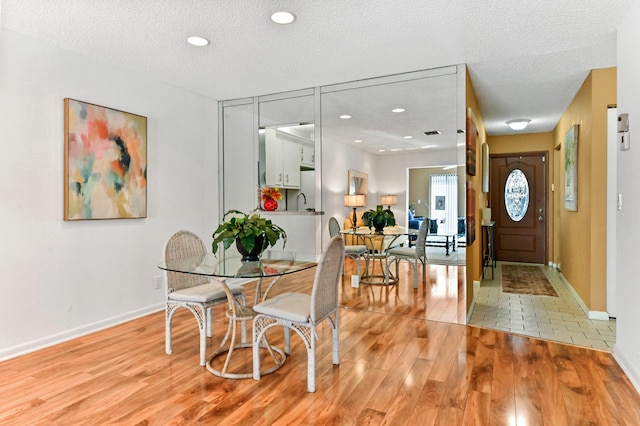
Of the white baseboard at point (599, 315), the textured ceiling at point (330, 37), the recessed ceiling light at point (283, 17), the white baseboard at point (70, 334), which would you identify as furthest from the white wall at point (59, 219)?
the white baseboard at point (599, 315)

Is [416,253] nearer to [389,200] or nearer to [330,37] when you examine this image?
[389,200]

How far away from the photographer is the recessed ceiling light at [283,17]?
2650 millimetres

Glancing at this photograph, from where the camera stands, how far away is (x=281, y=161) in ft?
15.5

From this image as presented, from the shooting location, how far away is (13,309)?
2.95 metres

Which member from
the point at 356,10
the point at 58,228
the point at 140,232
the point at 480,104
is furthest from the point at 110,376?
the point at 480,104

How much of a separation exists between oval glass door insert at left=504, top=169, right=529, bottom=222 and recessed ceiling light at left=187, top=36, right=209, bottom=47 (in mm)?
6069

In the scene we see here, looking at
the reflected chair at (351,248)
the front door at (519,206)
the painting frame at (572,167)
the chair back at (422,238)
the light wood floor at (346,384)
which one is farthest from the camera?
the front door at (519,206)

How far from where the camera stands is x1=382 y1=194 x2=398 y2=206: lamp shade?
4.13 metres

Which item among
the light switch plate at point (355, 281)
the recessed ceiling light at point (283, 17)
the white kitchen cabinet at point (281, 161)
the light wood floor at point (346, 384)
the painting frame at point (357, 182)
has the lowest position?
the light wood floor at point (346, 384)

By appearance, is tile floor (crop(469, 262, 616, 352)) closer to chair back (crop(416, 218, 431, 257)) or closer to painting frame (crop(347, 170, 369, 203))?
chair back (crop(416, 218, 431, 257))

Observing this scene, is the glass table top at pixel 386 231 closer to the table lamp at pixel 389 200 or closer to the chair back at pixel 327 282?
the table lamp at pixel 389 200

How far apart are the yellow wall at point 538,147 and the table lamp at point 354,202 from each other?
4158 mm

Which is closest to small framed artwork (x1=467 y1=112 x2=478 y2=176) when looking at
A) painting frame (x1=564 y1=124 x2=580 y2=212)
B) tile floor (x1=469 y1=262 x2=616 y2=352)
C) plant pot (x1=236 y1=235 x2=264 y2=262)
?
painting frame (x1=564 y1=124 x2=580 y2=212)

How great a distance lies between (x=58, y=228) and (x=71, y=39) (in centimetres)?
150
